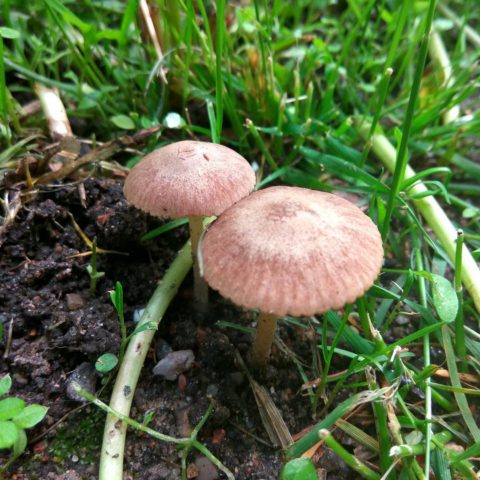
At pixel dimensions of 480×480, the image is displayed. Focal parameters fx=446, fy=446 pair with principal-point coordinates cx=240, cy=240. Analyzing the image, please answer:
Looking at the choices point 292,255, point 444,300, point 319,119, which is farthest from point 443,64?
point 292,255

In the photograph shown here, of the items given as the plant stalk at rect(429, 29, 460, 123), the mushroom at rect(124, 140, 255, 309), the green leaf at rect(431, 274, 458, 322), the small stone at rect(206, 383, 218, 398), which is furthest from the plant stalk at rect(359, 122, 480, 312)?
the small stone at rect(206, 383, 218, 398)

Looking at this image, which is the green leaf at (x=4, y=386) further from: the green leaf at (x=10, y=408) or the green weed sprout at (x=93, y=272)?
the green weed sprout at (x=93, y=272)

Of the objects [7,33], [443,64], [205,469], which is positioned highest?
[7,33]

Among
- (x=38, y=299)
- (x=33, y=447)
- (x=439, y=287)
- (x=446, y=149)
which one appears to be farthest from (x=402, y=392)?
(x=446, y=149)

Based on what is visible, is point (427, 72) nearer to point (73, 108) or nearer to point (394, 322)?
point (394, 322)

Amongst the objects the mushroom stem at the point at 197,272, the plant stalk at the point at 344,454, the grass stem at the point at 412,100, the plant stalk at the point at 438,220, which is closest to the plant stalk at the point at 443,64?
the plant stalk at the point at 438,220

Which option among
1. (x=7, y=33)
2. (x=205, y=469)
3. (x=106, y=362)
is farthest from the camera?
(x=7, y=33)

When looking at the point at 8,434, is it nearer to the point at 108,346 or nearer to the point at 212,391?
the point at 108,346
